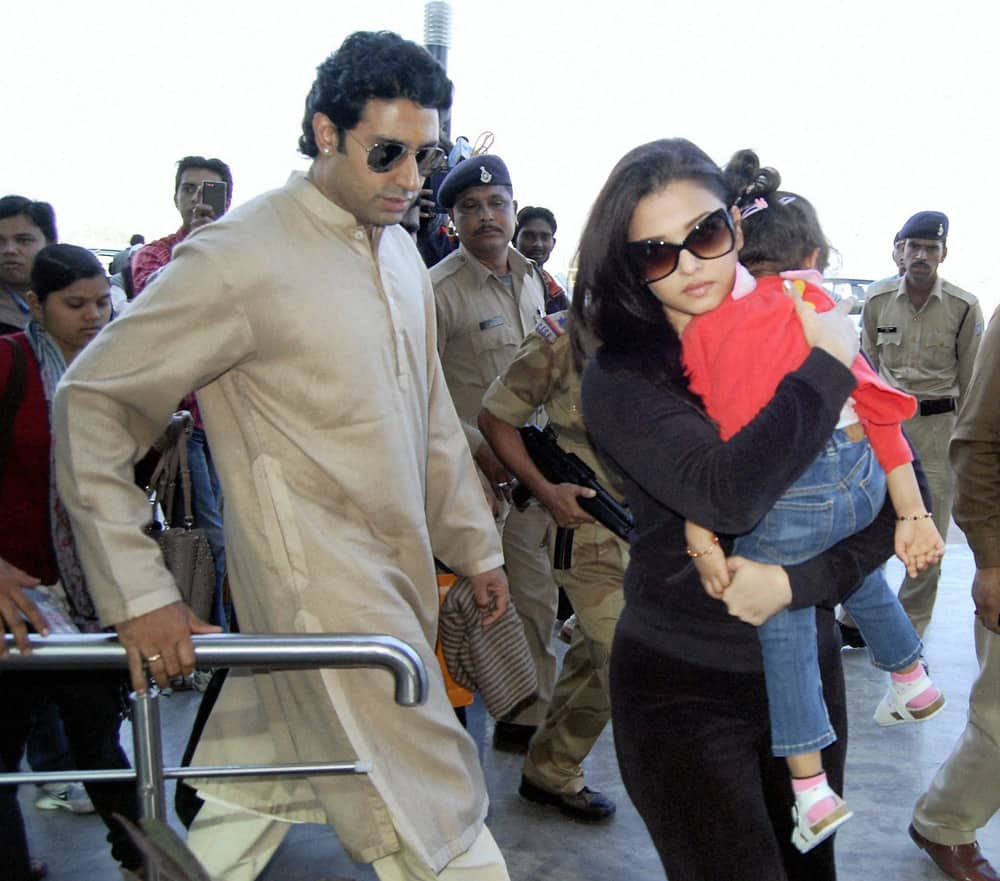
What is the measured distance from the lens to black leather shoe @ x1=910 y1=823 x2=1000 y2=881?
362 centimetres

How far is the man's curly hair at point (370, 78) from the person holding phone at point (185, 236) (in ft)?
8.02

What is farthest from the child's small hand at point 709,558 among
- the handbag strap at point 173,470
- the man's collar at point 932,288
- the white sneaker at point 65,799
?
the man's collar at point 932,288

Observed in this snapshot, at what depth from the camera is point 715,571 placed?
1923 mm

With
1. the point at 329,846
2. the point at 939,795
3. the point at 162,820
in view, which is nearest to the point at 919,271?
the point at 939,795

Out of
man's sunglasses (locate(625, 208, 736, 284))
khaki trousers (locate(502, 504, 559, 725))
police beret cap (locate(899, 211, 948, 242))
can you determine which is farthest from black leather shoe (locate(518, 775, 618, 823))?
police beret cap (locate(899, 211, 948, 242))

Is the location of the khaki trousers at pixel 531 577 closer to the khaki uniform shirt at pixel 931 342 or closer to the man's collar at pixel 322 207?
the man's collar at pixel 322 207

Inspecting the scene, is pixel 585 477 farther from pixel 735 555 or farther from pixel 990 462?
pixel 735 555

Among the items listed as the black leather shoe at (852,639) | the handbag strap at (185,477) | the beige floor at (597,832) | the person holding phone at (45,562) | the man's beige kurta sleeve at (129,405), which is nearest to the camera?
the man's beige kurta sleeve at (129,405)

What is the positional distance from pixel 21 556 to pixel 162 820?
160 cm

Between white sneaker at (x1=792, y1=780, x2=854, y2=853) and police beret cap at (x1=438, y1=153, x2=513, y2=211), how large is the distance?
3.34 meters

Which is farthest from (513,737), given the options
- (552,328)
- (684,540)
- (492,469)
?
(684,540)

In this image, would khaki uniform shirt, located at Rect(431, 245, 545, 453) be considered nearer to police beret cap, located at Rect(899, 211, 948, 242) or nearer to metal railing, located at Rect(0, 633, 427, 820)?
metal railing, located at Rect(0, 633, 427, 820)

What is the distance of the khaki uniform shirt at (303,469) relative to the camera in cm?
226

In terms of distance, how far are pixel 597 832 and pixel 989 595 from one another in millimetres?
1566
